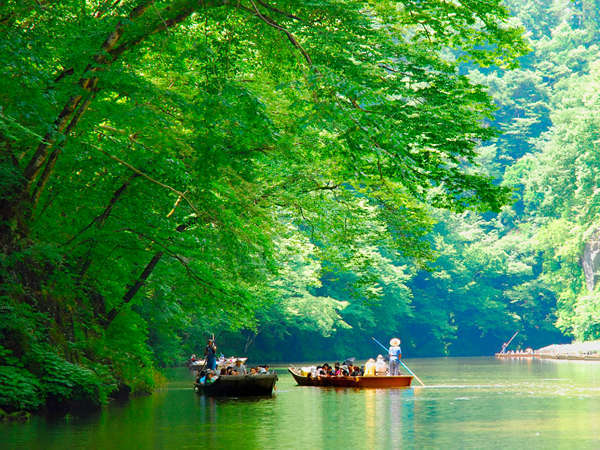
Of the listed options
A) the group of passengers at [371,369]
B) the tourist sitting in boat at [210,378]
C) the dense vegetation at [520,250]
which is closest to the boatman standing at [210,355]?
the tourist sitting in boat at [210,378]

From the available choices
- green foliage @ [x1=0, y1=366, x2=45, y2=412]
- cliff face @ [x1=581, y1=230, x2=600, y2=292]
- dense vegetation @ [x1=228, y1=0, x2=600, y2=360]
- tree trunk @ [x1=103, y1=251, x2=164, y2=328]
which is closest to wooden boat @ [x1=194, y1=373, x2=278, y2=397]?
tree trunk @ [x1=103, y1=251, x2=164, y2=328]


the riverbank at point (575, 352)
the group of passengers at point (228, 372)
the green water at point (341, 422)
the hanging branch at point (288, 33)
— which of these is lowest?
the green water at point (341, 422)

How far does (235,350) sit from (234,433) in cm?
4658

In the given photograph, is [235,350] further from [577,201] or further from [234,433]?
[234,433]

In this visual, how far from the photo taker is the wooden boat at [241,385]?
85.6 feet

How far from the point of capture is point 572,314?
2884 inches

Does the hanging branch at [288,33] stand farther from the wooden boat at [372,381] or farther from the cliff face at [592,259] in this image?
the cliff face at [592,259]

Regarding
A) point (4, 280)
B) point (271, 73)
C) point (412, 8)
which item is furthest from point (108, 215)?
point (412, 8)

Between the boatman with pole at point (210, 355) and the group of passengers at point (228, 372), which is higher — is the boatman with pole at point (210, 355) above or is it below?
above

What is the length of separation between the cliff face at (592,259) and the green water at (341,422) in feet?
147

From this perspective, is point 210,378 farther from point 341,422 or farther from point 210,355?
point 341,422

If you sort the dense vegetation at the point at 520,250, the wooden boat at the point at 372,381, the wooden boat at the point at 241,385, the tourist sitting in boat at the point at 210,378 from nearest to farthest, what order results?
the wooden boat at the point at 241,385 < the tourist sitting in boat at the point at 210,378 < the wooden boat at the point at 372,381 < the dense vegetation at the point at 520,250

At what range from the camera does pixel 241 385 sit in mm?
26422

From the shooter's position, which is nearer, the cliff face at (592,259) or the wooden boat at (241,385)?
the wooden boat at (241,385)
